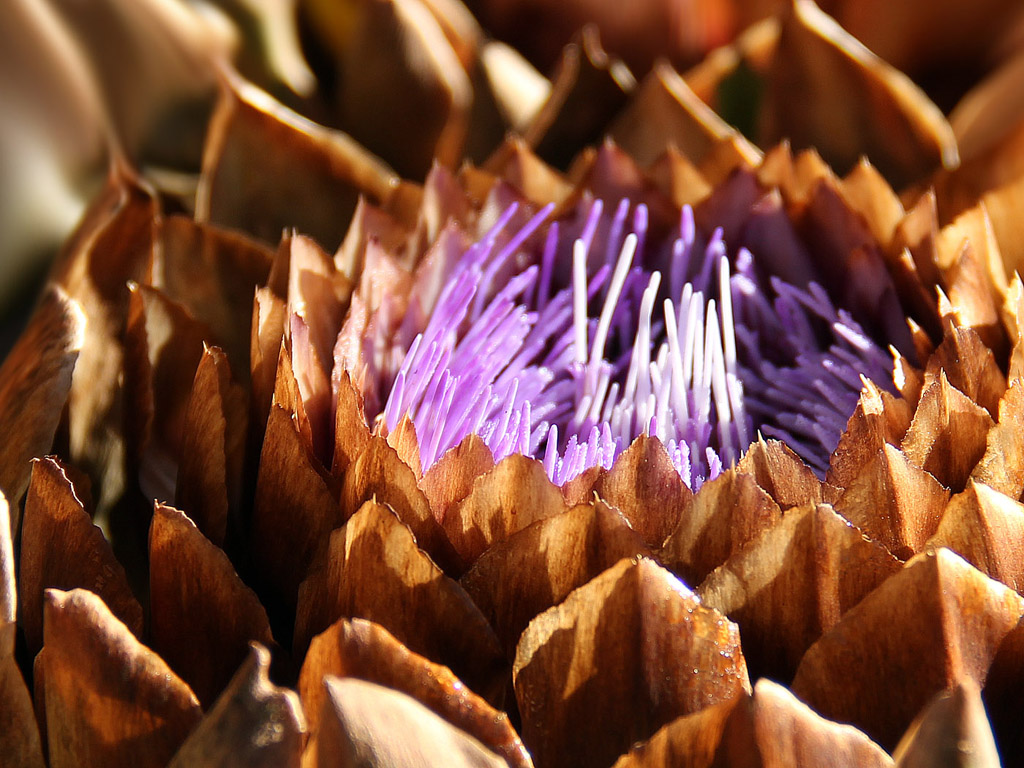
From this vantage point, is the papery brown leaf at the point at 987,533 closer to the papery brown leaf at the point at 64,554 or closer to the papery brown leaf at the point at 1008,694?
the papery brown leaf at the point at 1008,694

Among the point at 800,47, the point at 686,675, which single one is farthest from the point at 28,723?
the point at 800,47

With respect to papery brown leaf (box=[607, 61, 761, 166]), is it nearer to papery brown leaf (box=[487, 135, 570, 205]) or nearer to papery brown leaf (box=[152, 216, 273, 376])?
papery brown leaf (box=[487, 135, 570, 205])

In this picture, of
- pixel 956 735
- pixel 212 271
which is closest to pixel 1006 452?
pixel 956 735

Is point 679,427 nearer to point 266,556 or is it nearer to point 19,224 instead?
point 266,556

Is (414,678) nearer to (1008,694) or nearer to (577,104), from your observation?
(1008,694)

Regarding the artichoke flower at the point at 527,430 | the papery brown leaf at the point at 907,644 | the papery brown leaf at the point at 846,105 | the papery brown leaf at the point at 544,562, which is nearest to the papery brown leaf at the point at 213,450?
the artichoke flower at the point at 527,430

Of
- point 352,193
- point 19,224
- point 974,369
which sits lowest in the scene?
point 19,224
